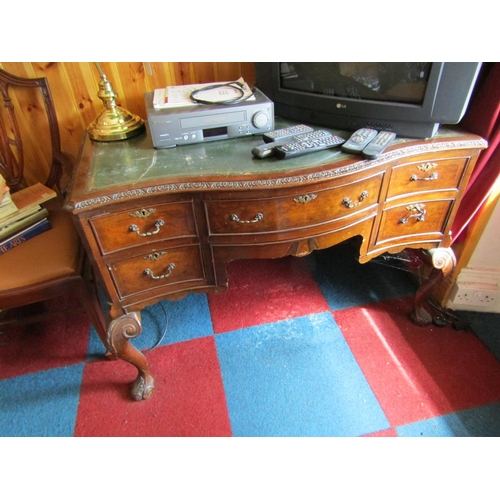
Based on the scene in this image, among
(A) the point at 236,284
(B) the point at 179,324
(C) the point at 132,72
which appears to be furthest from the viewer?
(A) the point at 236,284

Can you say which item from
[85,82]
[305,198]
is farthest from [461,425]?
[85,82]

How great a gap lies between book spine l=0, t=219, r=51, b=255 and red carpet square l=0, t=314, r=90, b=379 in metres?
0.50

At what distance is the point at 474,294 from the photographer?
1.47 meters

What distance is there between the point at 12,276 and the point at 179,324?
0.67 meters

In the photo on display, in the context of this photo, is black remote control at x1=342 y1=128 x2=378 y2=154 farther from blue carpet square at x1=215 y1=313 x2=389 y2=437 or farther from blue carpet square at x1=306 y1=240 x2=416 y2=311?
blue carpet square at x1=215 y1=313 x2=389 y2=437

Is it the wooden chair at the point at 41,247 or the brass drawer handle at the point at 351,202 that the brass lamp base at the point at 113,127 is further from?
the brass drawer handle at the point at 351,202

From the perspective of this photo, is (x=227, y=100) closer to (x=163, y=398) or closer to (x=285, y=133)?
(x=285, y=133)

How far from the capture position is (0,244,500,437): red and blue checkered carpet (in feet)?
3.91

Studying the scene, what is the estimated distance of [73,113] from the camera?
4.41ft

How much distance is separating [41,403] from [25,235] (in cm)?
61

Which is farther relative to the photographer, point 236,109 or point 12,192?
point 12,192
